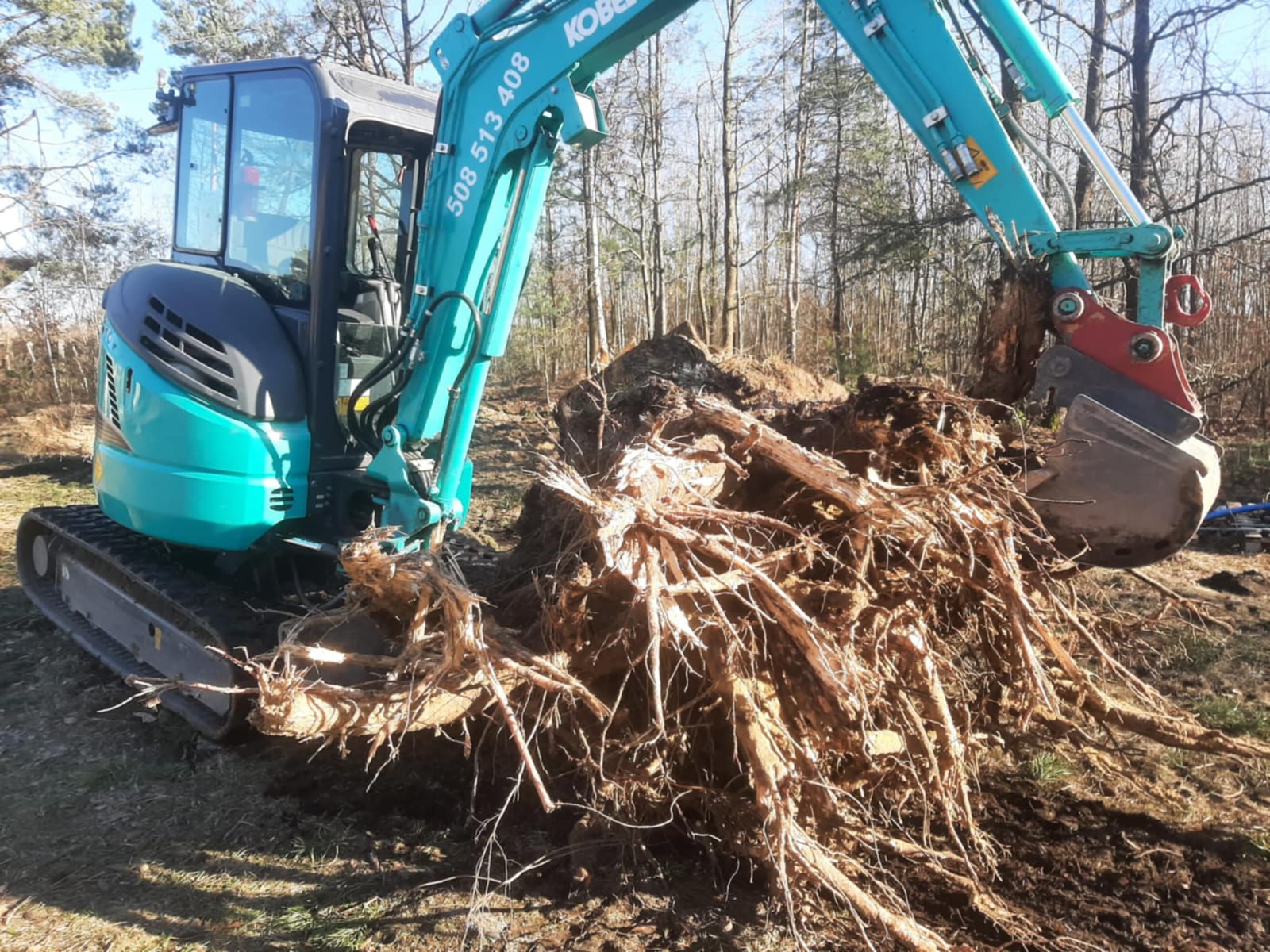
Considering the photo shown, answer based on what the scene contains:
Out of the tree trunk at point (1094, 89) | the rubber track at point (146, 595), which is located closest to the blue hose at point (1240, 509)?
the tree trunk at point (1094, 89)

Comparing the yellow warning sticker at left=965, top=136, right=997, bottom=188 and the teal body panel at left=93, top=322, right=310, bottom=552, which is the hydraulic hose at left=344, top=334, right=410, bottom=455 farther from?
the yellow warning sticker at left=965, top=136, right=997, bottom=188

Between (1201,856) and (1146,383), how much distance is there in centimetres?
190

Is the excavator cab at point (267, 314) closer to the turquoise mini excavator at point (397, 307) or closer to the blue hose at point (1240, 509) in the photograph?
the turquoise mini excavator at point (397, 307)

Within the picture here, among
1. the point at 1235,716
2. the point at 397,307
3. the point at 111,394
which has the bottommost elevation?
the point at 1235,716

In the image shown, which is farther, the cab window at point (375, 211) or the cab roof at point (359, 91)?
the cab window at point (375, 211)

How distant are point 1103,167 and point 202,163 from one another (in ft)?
14.3

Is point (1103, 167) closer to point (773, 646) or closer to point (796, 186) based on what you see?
point (773, 646)

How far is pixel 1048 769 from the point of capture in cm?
387

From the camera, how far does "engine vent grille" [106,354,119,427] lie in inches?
170

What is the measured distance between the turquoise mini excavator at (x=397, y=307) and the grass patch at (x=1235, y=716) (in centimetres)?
192

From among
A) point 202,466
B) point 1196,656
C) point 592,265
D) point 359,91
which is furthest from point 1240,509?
point 592,265

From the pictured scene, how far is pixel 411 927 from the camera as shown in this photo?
288cm

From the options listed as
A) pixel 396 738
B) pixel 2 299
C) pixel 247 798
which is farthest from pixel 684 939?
pixel 2 299

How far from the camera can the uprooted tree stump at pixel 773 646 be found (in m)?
2.76
